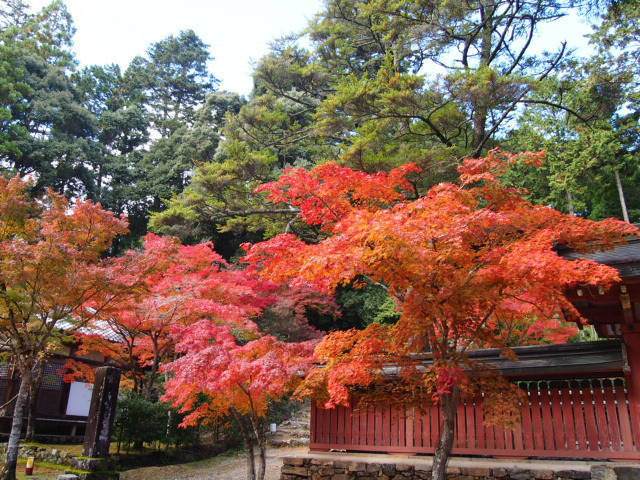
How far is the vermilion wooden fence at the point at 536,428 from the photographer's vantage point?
6.67 meters

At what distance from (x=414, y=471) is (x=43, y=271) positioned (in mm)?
7308

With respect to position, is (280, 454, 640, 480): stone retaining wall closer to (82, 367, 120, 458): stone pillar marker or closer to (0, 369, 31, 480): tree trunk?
(82, 367, 120, 458): stone pillar marker

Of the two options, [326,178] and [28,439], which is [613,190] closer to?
[326,178]

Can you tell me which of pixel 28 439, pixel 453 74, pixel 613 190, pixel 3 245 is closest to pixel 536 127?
pixel 613 190

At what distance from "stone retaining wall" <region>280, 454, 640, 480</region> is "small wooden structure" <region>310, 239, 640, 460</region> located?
1.39 feet

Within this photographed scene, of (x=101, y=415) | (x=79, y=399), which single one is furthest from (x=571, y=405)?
(x=79, y=399)

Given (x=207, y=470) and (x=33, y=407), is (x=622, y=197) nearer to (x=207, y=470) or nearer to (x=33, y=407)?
(x=207, y=470)

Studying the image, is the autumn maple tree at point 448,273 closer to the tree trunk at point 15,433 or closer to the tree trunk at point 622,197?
the tree trunk at point 15,433

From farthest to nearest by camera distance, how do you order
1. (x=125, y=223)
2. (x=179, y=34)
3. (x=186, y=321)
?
1. (x=179, y=34)
2. (x=186, y=321)
3. (x=125, y=223)

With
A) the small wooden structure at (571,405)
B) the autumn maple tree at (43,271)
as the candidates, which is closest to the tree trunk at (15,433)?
the autumn maple tree at (43,271)

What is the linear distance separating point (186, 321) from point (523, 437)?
8452 millimetres

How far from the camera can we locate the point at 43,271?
24.8 feet

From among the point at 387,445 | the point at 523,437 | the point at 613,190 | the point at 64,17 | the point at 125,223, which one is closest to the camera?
the point at 523,437

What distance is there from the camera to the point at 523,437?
724 cm
